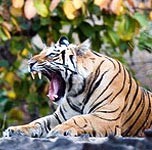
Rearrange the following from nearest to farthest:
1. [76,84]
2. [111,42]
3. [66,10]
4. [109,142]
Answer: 1. [109,142]
2. [76,84]
3. [66,10]
4. [111,42]

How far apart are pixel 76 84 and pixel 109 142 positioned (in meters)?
0.73

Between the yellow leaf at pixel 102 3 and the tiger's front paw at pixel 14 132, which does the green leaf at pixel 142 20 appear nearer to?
the yellow leaf at pixel 102 3

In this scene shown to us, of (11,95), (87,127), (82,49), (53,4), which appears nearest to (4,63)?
(11,95)

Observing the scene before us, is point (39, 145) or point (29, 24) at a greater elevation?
point (29, 24)

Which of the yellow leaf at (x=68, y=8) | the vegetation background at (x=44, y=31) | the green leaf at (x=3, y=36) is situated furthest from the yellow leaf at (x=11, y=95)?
the yellow leaf at (x=68, y=8)

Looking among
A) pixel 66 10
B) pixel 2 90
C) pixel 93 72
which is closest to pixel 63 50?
pixel 93 72

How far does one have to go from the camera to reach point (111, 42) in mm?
4625

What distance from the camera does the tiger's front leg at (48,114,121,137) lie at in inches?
74.3

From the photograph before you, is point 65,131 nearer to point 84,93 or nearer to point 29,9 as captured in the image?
point 84,93

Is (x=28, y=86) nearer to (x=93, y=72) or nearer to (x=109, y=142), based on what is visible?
(x=93, y=72)

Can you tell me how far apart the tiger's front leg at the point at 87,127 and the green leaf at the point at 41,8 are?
209cm

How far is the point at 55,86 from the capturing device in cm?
197

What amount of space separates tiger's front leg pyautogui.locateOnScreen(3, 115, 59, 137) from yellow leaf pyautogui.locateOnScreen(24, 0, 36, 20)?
6.67 ft

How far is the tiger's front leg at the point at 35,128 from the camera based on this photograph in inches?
77.0
